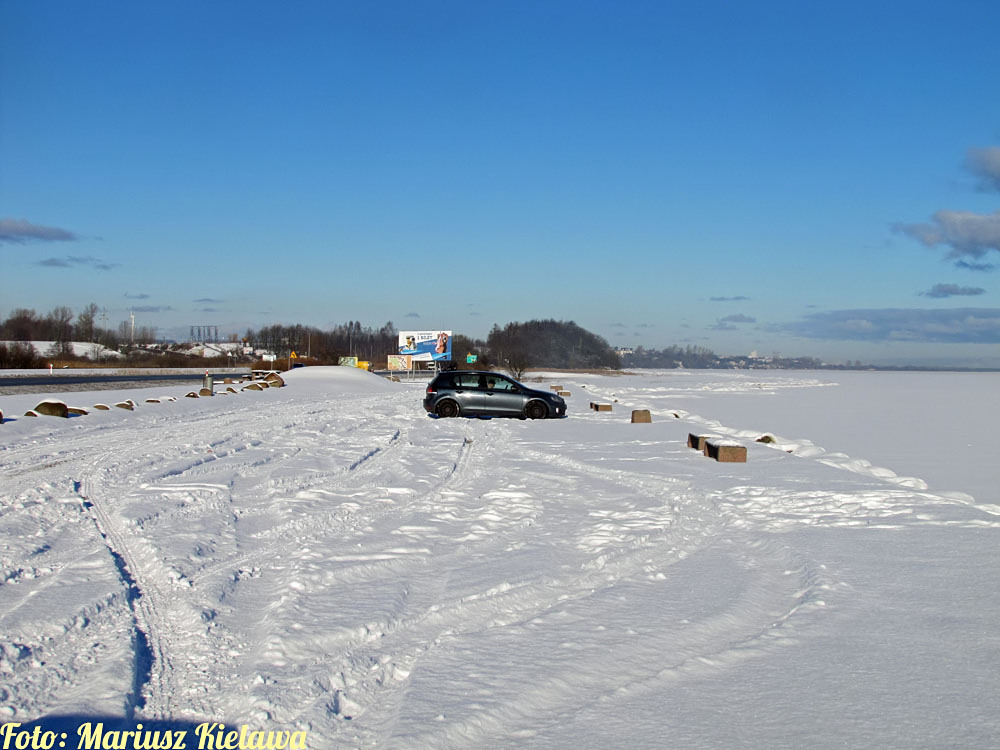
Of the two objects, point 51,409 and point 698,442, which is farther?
point 51,409

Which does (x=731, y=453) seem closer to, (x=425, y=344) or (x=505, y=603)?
(x=505, y=603)

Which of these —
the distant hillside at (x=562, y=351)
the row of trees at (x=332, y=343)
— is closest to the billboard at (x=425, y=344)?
the row of trees at (x=332, y=343)

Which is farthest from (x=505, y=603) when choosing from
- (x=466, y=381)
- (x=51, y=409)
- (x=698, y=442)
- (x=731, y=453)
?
(x=466, y=381)

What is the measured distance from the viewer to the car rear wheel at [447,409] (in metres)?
23.2

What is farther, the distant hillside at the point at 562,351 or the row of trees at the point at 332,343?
the distant hillside at the point at 562,351

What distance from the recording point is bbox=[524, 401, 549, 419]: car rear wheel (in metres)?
23.3

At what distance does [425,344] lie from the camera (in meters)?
85.8

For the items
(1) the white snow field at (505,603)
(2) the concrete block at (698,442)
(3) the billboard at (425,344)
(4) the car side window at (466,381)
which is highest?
(3) the billboard at (425,344)

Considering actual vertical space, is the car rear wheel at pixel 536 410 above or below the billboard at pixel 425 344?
below

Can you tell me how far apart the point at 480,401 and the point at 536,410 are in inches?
63.9

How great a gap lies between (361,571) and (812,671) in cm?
343

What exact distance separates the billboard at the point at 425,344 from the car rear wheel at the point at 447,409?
6141 centimetres

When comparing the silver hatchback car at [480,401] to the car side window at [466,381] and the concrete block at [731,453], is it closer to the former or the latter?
the car side window at [466,381]

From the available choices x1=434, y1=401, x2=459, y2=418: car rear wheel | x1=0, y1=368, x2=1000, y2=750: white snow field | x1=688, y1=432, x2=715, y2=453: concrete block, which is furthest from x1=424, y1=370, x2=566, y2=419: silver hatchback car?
x1=0, y1=368, x2=1000, y2=750: white snow field
